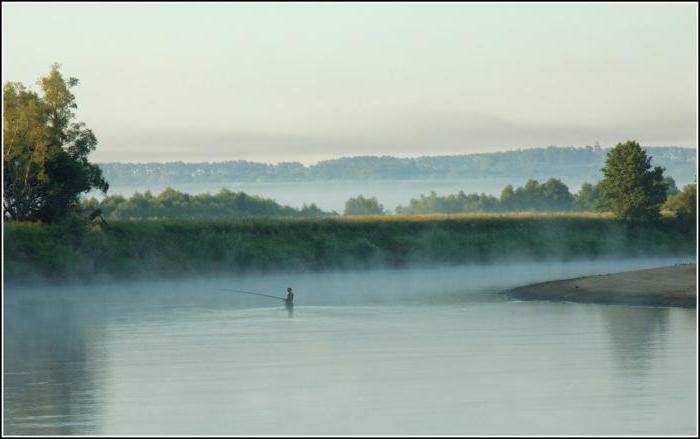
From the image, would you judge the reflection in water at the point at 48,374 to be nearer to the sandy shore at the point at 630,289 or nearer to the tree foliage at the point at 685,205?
the sandy shore at the point at 630,289

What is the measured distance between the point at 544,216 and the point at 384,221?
1990 centimetres

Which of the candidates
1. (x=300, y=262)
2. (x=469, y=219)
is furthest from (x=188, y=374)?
(x=469, y=219)

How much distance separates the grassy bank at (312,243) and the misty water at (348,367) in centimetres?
1146

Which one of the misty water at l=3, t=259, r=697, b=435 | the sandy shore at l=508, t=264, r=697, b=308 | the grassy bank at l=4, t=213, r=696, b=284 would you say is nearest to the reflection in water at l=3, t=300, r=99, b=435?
the misty water at l=3, t=259, r=697, b=435

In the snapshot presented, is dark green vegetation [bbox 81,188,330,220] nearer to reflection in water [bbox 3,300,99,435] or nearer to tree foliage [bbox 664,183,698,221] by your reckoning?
tree foliage [bbox 664,183,698,221]

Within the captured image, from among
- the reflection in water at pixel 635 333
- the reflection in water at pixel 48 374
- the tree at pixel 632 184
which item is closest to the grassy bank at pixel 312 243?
the tree at pixel 632 184

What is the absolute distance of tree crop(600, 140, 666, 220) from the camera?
12194 cm

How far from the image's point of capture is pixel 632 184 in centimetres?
12312

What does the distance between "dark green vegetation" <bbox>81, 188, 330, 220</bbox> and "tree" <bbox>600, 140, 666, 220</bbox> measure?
1448 inches

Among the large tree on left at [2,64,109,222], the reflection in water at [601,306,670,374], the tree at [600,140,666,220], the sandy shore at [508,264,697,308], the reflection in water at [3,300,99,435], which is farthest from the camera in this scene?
the tree at [600,140,666,220]

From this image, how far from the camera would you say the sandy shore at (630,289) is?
195 ft

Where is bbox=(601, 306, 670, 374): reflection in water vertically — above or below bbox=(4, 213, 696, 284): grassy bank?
below

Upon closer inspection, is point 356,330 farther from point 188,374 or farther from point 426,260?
point 426,260

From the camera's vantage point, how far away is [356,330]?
49.2 meters
